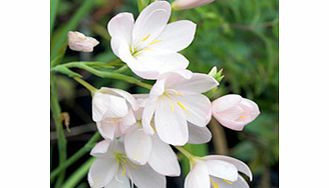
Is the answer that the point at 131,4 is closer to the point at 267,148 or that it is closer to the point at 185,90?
the point at 267,148

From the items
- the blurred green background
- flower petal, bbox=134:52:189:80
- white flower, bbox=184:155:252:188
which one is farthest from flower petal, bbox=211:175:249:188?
the blurred green background

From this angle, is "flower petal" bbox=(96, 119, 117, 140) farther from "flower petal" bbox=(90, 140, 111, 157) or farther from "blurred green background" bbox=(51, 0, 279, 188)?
"blurred green background" bbox=(51, 0, 279, 188)

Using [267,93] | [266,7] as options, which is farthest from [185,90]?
[267,93]

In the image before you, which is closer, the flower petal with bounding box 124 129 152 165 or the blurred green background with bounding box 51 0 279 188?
the flower petal with bounding box 124 129 152 165

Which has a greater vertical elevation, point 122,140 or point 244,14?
point 244,14

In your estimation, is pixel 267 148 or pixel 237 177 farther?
pixel 267 148

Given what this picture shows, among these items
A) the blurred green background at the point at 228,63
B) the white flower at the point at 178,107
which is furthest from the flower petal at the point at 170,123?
the blurred green background at the point at 228,63

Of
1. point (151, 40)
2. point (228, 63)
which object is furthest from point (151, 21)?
point (228, 63)

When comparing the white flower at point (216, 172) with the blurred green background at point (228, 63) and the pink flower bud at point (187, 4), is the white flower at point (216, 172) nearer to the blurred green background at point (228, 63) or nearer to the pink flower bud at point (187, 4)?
the pink flower bud at point (187, 4)

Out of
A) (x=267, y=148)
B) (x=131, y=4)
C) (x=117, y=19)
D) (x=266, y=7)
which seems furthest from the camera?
(x=131, y=4)
